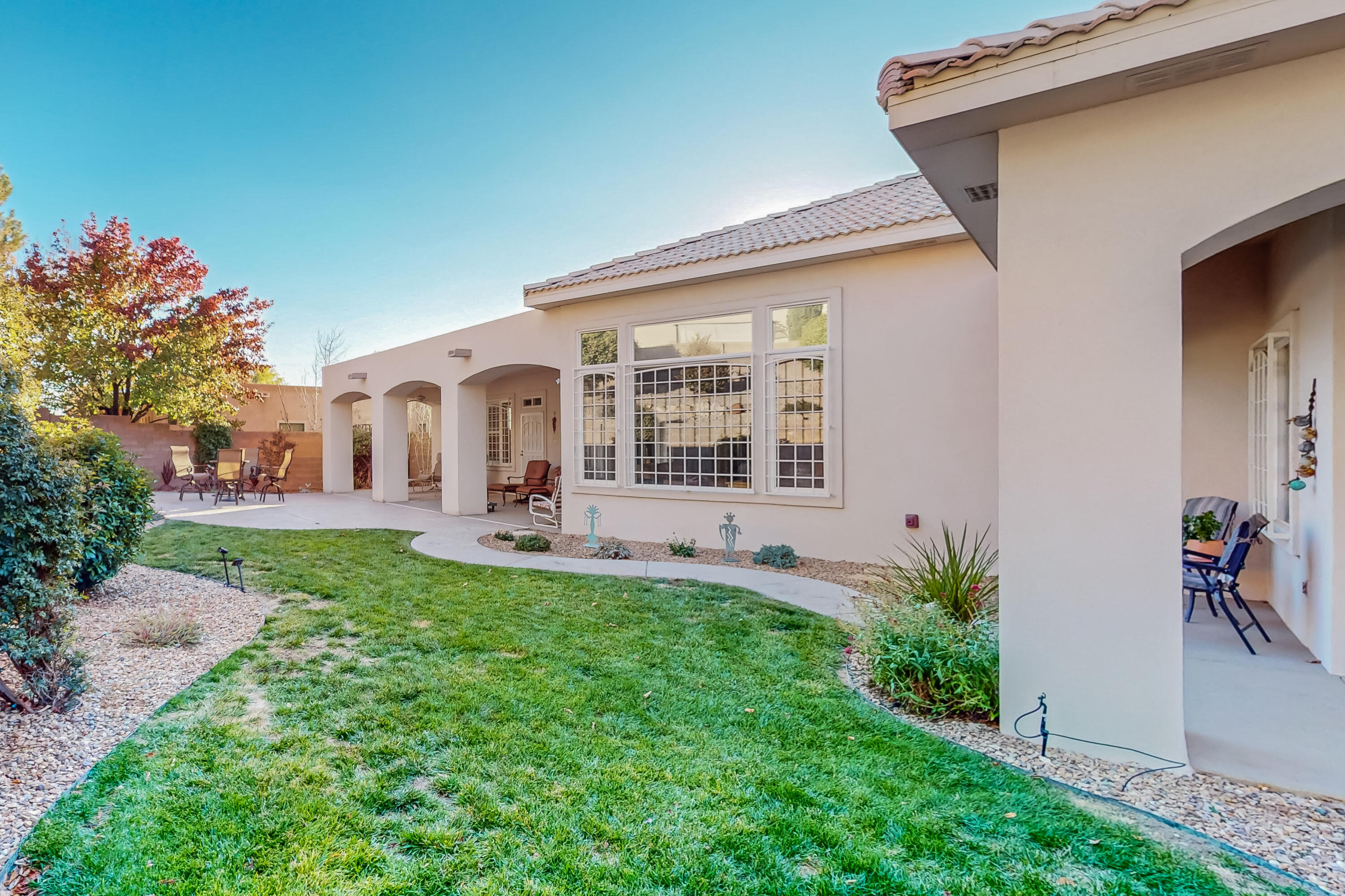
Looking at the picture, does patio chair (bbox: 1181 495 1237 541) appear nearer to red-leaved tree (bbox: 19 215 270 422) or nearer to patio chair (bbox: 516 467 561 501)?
patio chair (bbox: 516 467 561 501)

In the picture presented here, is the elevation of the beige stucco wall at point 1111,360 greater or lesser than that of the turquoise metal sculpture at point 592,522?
greater

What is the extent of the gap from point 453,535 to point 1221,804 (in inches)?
404

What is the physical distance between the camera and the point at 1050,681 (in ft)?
10.7

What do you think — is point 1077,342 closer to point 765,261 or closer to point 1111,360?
point 1111,360

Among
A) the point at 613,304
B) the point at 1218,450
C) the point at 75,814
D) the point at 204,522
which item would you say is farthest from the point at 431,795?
the point at 204,522

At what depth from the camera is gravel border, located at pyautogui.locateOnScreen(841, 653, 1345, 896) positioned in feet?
7.79

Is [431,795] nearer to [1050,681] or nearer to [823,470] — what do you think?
[1050,681]

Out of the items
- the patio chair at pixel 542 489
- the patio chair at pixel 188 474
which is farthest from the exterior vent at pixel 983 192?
the patio chair at pixel 188 474

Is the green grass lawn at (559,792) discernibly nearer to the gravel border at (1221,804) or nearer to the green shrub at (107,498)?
the gravel border at (1221,804)

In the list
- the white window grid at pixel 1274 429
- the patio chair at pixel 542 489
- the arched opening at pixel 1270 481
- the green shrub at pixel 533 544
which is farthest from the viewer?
the patio chair at pixel 542 489

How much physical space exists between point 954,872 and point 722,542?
7049mm

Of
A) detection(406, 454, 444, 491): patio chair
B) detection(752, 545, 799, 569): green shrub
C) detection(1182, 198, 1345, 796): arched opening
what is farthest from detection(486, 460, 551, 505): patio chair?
detection(1182, 198, 1345, 796): arched opening

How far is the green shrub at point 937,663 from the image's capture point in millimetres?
3684

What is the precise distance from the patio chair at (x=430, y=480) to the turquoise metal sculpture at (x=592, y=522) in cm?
1084
